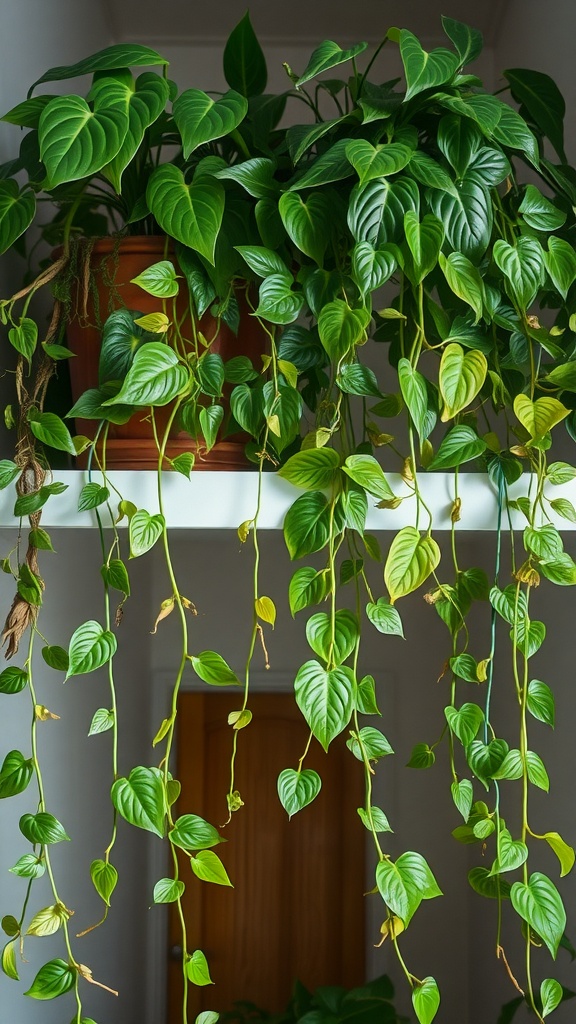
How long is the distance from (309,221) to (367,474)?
264 millimetres

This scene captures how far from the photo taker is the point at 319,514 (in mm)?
843

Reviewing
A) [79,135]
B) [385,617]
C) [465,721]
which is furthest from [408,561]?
[79,135]

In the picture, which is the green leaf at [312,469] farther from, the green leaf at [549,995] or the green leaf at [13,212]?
the green leaf at [549,995]

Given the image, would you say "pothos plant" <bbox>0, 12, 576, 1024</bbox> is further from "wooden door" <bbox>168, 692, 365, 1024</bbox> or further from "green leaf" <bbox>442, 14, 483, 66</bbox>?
"wooden door" <bbox>168, 692, 365, 1024</bbox>

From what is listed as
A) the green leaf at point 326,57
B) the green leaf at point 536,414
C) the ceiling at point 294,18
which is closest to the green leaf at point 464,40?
the green leaf at point 326,57

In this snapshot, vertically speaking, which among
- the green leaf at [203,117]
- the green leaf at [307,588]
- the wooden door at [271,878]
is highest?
the green leaf at [203,117]

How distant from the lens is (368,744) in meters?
0.87

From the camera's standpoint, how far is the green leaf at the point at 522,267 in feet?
2.76

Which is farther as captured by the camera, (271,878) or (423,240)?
(271,878)

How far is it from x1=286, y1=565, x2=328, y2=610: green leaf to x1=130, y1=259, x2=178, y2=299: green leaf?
1.02 feet

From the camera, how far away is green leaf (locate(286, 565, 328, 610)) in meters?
0.83

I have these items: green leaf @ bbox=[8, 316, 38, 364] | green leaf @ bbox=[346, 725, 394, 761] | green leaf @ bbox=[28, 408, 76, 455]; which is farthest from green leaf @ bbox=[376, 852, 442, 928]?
green leaf @ bbox=[8, 316, 38, 364]

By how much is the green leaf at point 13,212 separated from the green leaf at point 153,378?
195mm

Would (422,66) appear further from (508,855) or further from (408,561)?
(508,855)
